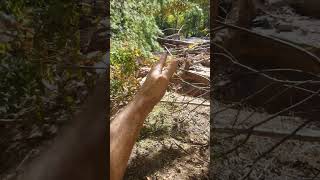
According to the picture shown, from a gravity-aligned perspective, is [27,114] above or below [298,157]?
above

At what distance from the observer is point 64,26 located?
7.25 ft

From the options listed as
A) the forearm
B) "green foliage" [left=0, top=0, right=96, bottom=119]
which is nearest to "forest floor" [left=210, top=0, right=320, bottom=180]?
the forearm

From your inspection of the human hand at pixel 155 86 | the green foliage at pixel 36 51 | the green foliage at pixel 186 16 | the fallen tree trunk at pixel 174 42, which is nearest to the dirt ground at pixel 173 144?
the human hand at pixel 155 86

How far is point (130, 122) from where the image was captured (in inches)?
96.7

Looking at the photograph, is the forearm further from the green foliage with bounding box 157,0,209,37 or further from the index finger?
the green foliage with bounding box 157,0,209,37

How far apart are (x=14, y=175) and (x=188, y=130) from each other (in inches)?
53.8

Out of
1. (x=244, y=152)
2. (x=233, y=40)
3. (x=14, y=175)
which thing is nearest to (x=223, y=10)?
(x=233, y=40)

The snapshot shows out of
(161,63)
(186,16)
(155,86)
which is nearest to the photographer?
(155,86)

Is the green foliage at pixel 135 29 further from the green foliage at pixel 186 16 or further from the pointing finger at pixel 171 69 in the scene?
the pointing finger at pixel 171 69

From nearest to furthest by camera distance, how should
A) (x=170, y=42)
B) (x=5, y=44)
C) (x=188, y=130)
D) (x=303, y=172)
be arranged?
(x=5, y=44)
(x=303, y=172)
(x=188, y=130)
(x=170, y=42)

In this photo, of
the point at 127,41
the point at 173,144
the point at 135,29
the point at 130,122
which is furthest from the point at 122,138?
the point at 135,29

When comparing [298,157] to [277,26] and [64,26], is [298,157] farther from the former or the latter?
[64,26]

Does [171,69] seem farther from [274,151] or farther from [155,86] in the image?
[274,151]

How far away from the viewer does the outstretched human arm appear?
238 centimetres
